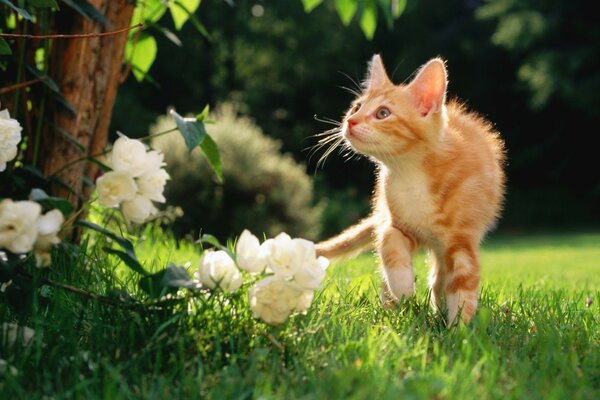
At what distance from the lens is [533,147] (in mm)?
21156

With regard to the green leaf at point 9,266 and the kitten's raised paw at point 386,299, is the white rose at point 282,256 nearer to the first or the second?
the green leaf at point 9,266

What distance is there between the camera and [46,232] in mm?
1979

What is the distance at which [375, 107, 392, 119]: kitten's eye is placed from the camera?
3.12 m

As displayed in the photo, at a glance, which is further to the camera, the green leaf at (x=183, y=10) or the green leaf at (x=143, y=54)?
the green leaf at (x=143, y=54)

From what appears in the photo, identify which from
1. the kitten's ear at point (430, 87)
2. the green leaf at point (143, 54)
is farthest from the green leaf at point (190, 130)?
the green leaf at point (143, 54)

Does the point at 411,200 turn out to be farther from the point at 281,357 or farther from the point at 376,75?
the point at 281,357

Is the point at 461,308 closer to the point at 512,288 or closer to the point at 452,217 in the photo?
the point at 452,217

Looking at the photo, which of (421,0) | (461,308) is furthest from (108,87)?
(421,0)

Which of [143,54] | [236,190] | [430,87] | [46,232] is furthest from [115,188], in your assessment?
[236,190]

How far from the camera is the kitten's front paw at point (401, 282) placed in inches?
116

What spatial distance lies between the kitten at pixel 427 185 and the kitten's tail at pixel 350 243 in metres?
0.23

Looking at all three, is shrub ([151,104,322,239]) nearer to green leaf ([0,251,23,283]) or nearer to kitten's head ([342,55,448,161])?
kitten's head ([342,55,448,161])

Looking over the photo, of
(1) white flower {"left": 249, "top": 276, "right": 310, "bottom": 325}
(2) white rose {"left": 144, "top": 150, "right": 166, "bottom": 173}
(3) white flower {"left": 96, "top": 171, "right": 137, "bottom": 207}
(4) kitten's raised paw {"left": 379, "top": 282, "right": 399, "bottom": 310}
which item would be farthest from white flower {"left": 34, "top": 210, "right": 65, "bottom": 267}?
(4) kitten's raised paw {"left": 379, "top": 282, "right": 399, "bottom": 310}

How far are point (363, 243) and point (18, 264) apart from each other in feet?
5.90
